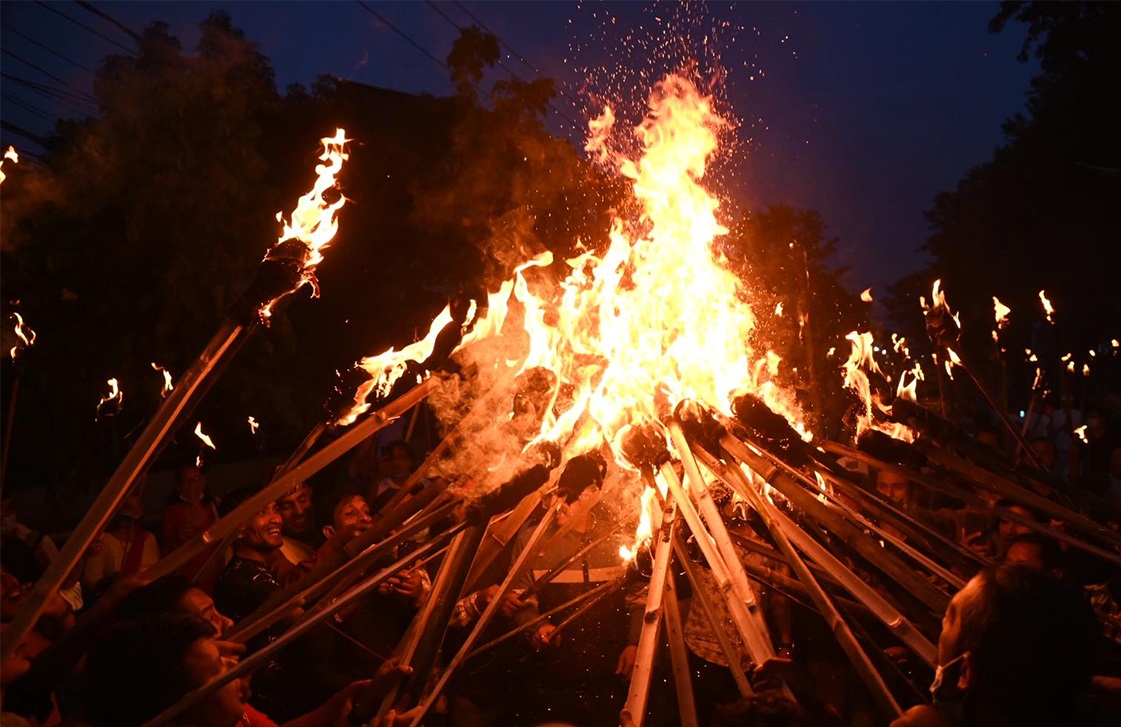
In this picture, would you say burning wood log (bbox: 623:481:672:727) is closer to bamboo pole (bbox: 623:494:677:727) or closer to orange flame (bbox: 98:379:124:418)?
bamboo pole (bbox: 623:494:677:727)

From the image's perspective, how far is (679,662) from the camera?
3.33 m

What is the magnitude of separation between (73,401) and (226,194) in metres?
3.24

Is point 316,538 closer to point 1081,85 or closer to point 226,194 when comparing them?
point 226,194

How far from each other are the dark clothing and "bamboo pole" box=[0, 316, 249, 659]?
2294 millimetres

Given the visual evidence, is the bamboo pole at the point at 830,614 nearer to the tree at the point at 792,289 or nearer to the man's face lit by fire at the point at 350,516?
the man's face lit by fire at the point at 350,516

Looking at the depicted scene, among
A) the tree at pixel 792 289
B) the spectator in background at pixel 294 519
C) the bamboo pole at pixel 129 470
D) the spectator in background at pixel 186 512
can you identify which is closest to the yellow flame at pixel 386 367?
the bamboo pole at pixel 129 470

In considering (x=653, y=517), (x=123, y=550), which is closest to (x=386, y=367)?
(x=653, y=517)

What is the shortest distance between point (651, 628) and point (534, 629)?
2.62 meters

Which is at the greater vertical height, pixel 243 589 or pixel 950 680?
pixel 950 680

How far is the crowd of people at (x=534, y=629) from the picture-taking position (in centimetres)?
235

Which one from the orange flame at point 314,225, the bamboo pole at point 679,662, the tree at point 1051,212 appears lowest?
the bamboo pole at point 679,662

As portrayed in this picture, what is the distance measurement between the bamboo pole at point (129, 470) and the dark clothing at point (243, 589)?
2.29 meters

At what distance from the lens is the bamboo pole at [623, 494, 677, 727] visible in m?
2.82

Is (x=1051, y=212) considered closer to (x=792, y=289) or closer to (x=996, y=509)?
(x=792, y=289)
